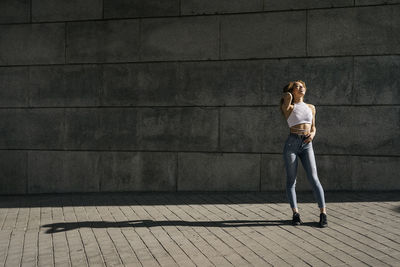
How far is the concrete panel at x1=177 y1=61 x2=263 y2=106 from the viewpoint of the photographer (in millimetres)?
7664

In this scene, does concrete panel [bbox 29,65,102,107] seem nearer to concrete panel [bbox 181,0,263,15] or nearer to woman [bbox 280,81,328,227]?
concrete panel [bbox 181,0,263,15]

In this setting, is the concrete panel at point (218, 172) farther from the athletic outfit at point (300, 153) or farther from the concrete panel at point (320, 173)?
the athletic outfit at point (300, 153)

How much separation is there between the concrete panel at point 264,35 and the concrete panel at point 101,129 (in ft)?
7.68

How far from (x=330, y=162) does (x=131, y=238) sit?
13.9ft

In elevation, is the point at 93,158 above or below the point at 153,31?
below

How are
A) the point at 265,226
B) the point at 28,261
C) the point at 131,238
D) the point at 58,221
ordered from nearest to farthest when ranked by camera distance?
the point at 28,261 < the point at 131,238 < the point at 265,226 < the point at 58,221

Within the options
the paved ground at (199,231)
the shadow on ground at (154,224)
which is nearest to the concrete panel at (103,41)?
the paved ground at (199,231)

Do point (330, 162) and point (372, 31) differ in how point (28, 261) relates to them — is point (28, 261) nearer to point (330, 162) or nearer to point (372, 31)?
point (330, 162)

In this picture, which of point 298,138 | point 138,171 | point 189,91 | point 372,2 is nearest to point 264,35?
point 189,91

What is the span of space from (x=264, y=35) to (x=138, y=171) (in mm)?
3623

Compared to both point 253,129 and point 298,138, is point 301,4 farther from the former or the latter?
point 298,138

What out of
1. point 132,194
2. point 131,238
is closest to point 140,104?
point 132,194

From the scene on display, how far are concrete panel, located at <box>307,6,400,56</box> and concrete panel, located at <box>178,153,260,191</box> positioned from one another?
2.44 metres

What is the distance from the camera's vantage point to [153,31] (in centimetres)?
800
